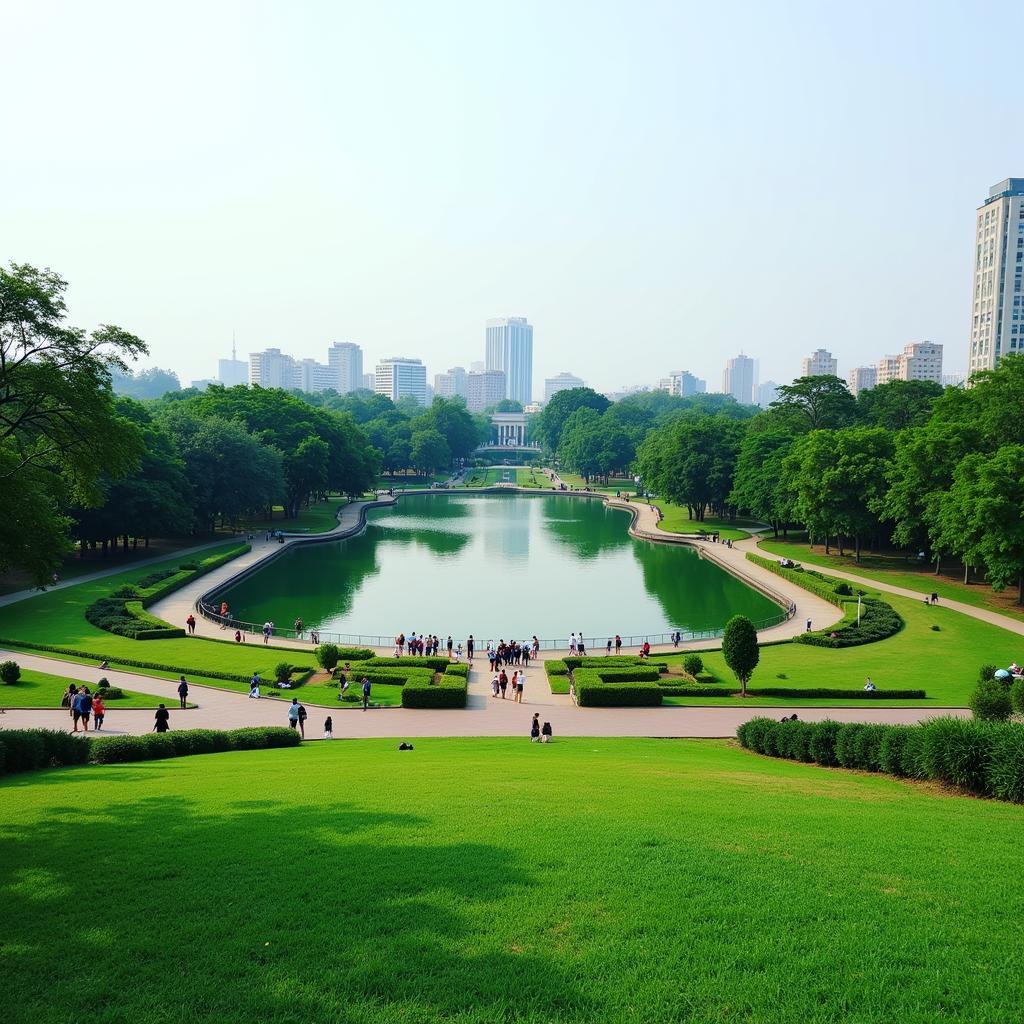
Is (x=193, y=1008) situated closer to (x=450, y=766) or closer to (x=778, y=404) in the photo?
(x=450, y=766)

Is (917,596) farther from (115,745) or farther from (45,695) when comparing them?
(45,695)

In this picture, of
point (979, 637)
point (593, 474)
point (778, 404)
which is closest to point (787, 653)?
point (979, 637)

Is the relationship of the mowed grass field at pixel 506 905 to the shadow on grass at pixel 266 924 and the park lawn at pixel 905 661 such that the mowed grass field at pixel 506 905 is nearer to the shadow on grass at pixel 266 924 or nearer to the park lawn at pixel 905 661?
the shadow on grass at pixel 266 924

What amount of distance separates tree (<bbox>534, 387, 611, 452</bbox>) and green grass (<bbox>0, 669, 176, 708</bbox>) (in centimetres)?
14500

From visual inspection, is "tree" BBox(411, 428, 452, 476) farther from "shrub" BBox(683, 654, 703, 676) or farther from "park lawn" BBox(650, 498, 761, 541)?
"shrub" BBox(683, 654, 703, 676)

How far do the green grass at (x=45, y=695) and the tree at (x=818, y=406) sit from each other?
71.0m

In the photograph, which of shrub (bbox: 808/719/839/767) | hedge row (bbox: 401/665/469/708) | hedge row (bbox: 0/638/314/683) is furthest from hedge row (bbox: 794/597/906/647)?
hedge row (bbox: 0/638/314/683)

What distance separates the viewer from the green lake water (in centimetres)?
4219

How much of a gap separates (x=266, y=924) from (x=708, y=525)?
76.2 metres

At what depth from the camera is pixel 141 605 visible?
4022 cm

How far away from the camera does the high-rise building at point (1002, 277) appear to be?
11744cm

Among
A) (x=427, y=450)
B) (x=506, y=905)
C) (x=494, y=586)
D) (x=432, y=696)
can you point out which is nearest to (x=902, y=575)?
(x=494, y=586)

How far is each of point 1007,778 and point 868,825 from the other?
13.9 feet

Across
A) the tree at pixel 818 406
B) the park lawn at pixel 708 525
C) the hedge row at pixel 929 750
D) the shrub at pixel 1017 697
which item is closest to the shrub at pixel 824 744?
the hedge row at pixel 929 750
